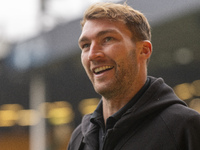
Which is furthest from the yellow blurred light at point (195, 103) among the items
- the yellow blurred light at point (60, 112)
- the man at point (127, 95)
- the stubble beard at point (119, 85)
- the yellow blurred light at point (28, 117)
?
the stubble beard at point (119, 85)

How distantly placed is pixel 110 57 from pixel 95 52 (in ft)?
0.30

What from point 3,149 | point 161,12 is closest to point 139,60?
point 161,12

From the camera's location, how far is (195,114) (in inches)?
54.2

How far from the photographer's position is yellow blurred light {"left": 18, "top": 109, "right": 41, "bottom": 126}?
11.7 meters

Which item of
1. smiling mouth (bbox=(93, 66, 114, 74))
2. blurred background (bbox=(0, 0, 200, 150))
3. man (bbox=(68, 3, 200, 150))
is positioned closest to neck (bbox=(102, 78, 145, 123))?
man (bbox=(68, 3, 200, 150))

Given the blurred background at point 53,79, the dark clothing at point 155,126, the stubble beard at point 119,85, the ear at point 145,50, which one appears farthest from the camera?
the blurred background at point 53,79

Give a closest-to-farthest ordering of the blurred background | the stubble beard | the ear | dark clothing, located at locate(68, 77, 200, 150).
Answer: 1. dark clothing, located at locate(68, 77, 200, 150)
2. the stubble beard
3. the ear
4. the blurred background

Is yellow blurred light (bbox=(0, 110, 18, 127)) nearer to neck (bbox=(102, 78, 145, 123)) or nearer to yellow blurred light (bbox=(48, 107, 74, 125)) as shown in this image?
yellow blurred light (bbox=(48, 107, 74, 125))

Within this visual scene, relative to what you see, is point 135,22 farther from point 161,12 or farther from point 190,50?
point 190,50

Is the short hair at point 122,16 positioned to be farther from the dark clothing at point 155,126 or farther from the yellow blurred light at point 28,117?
the yellow blurred light at point 28,117

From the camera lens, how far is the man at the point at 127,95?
4.52 feet

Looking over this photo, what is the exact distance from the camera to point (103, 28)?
1639 mm

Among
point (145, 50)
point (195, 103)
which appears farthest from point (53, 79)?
point (145, 50)

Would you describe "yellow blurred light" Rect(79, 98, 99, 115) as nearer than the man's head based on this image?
No
